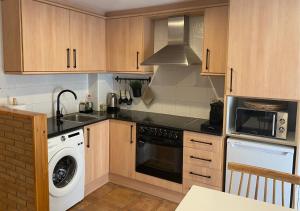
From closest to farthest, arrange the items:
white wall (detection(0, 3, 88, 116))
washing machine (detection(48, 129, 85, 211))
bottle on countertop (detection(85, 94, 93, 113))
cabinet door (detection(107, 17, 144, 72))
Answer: washing machine (detection(48, 129, 85, 211)), white wall (detection(0, 3, 88, 116)), cabinet door (detection(107, 17, 144, 72)), bottle on countertop (detection(85, 94, 93, 113))

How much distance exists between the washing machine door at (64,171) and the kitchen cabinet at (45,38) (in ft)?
2.93

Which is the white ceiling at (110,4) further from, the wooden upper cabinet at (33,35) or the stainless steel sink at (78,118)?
the stainless steel sink at (78,118)

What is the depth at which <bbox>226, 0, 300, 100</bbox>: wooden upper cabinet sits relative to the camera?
216 cm

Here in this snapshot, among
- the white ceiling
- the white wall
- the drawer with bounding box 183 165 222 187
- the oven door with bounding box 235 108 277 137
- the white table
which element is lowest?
the drawer with bounding box 183 165 222 187

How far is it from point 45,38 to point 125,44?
1005 mm

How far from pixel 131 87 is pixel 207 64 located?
1225 millimetres

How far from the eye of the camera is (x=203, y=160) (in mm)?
2715

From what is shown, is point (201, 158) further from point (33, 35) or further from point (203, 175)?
point (33, 35)

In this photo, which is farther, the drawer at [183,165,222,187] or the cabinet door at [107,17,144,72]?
the cabinet door at [107,17,144,72]

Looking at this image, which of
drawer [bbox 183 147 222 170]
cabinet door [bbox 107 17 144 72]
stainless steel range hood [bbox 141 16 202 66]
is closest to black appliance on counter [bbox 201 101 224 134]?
drawer [bbox 183 147 222 170]

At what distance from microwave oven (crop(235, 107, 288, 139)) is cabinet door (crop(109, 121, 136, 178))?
1214 mm

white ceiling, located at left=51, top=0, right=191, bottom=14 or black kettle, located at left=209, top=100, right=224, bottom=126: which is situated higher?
white ceiling, located at left=51, top=0, right=191, bottom=14

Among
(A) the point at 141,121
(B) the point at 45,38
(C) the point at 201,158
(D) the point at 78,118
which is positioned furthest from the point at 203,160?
(B) the point at 45,38

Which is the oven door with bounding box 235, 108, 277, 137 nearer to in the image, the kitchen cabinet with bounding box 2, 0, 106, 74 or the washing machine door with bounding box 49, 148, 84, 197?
→ the washing machine door with bounding box 49, 148, 84, 197
